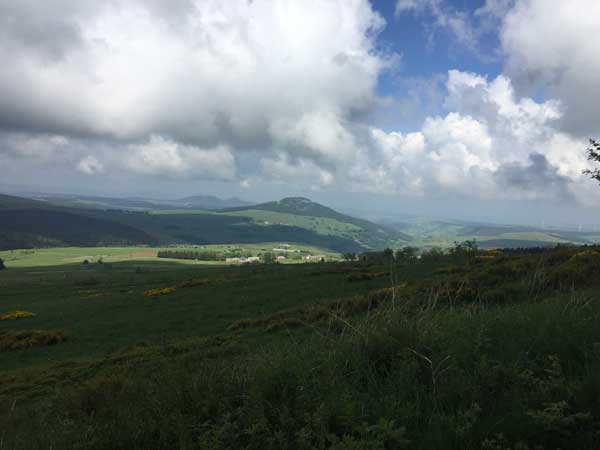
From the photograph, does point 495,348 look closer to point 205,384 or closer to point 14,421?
point 205,384

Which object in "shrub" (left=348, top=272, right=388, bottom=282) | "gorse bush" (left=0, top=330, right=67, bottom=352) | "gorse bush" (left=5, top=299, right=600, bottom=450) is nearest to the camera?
"gorse bush" (left=5, top=299, right=600, bottom=450)

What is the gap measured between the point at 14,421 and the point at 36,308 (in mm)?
41694

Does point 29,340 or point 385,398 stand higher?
point 385,398

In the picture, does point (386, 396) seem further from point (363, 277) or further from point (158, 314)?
point (363, 277)

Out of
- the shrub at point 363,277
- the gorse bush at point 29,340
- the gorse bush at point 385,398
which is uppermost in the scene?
the gorse bush at point 385,398

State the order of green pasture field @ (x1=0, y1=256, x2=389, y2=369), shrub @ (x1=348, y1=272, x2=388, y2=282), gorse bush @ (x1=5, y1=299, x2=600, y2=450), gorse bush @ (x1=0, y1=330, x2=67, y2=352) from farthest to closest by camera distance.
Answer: shrub @ (x1=348, y1=272, x2=388, y2=282) < gorse bush @ (x1=0, y1=330, x2=67, y2=352) < green pasture field @ (x1=0, y1=256, x2=389, y2=369) < gorse bush @ (x1=5, y1=299, x2=600, y2=450)

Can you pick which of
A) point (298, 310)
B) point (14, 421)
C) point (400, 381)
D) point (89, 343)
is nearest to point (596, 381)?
point (400, 381)

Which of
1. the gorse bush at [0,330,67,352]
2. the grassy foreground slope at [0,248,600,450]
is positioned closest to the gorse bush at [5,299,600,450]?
the grassy foreground slope at [0,248,600,450]

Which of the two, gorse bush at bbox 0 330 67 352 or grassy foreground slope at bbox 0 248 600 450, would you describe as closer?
grassy foreground slope at bbox 0 248 600 450

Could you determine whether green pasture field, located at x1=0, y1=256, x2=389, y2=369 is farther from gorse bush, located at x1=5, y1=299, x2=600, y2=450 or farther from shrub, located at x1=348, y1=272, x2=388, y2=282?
gorse bush, located at x1=5, y1=299, x2=600, y2=450

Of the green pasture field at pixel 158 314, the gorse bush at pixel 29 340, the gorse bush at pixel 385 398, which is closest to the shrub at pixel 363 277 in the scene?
the green pasture field at pixel 158 314

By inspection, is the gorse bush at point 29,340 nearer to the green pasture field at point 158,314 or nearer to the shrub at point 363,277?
the green pasture field at point 158,314

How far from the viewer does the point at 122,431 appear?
386cm

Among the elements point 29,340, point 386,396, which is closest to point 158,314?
point 29,340
